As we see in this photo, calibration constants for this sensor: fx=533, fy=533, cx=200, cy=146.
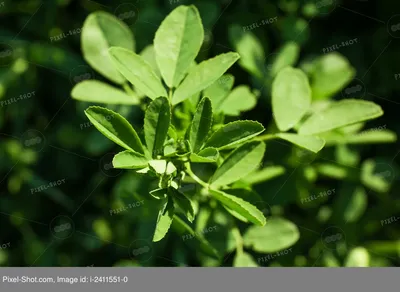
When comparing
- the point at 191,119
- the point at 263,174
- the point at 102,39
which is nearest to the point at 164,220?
the point at 191,119

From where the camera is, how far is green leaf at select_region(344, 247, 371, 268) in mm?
1799

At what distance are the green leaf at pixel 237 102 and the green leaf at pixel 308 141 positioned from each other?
13 centimetres

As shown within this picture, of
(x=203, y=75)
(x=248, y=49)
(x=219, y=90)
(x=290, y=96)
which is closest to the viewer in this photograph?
(x=203, y=75)

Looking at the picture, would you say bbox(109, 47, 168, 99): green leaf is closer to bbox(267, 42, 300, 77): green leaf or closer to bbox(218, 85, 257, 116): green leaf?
bbox(218, 85, 257, 116): green leaf

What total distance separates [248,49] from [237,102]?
40 centimetres

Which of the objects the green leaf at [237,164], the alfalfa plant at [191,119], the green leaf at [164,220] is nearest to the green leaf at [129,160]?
the alfalfa plant at [191,119]

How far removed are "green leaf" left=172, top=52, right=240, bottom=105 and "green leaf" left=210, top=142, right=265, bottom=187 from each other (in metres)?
0.18

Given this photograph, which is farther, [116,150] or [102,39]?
[116,150]

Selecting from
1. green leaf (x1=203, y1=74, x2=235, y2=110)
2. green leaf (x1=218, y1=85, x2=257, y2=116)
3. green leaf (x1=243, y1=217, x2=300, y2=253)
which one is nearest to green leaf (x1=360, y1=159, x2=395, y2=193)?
green leaf (x1=243, y1=217, x2=300, y2=253)

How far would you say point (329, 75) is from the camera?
1808 mm

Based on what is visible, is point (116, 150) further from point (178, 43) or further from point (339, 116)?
point (339, 116)

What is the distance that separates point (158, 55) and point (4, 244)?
45.5 inches
